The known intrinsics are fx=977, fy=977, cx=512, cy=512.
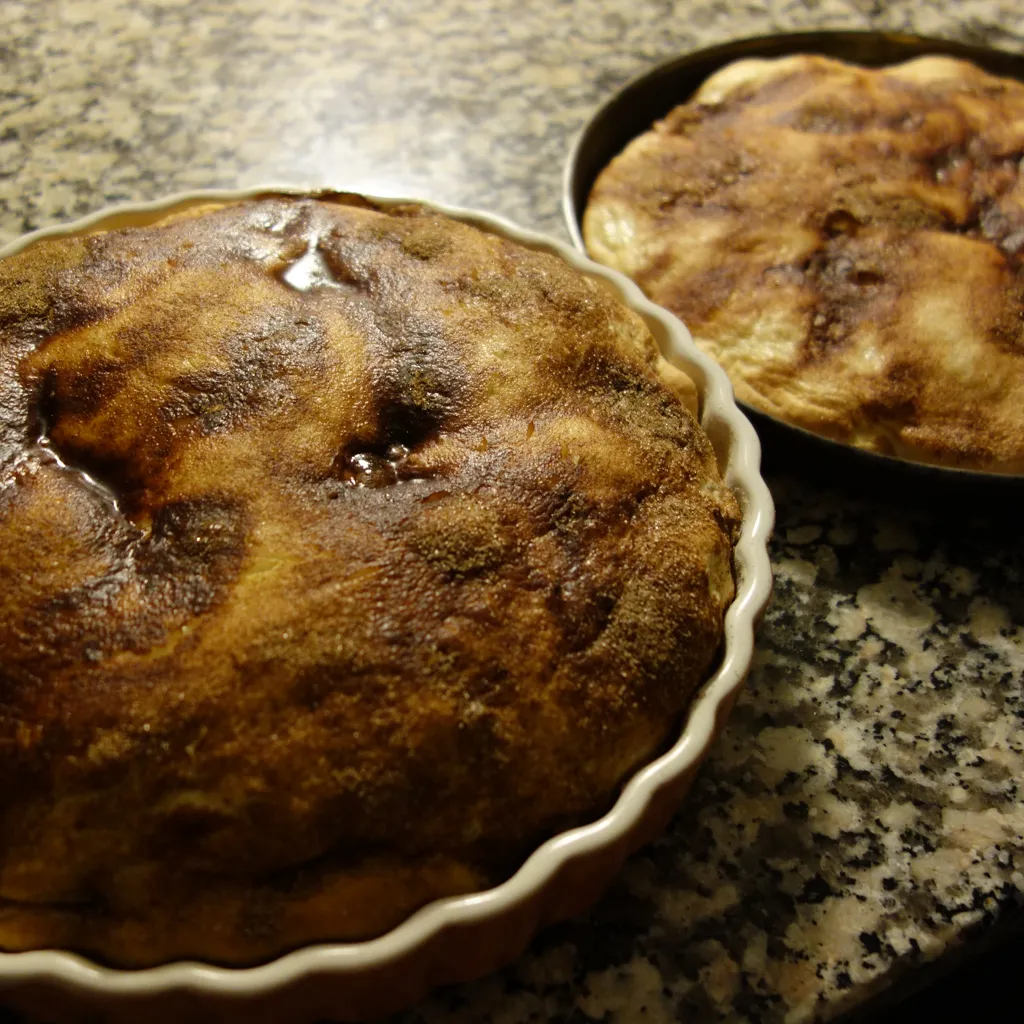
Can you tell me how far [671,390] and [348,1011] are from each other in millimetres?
558

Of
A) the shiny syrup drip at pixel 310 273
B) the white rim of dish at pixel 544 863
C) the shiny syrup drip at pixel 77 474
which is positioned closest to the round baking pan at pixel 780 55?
the white rim of dish at pixel 544 863

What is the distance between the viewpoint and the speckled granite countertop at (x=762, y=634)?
0.76m

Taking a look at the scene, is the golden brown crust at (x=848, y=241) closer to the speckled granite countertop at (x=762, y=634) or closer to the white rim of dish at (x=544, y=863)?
the speckled granite countertop at (x=762, y=634)

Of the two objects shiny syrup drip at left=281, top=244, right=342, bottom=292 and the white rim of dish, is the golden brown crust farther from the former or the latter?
shiny syrup drip at left=281, top=244, right=342, bottom=292

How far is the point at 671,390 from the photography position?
34.6 inches

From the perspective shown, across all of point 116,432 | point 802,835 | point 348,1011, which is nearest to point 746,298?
point 802,835

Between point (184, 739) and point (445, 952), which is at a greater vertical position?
point (184, 739)

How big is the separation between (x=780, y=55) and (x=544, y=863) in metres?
1.36

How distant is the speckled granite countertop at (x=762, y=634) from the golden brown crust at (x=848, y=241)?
0.11 meters

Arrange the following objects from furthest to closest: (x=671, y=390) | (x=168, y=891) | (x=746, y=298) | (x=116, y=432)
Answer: (x=746, y=298) → (x=671, y=390) → (x=116, y=432) → (x=168, y=891)

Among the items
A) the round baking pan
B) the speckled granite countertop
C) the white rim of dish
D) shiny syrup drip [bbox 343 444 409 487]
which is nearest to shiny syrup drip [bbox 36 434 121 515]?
shiny syrup drip [bbox 343 444 409 487]

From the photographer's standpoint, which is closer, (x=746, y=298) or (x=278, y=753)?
(x=278, y=753)

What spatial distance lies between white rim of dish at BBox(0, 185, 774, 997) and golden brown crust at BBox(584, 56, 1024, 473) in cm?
23

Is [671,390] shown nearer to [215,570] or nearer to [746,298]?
[746,298]
